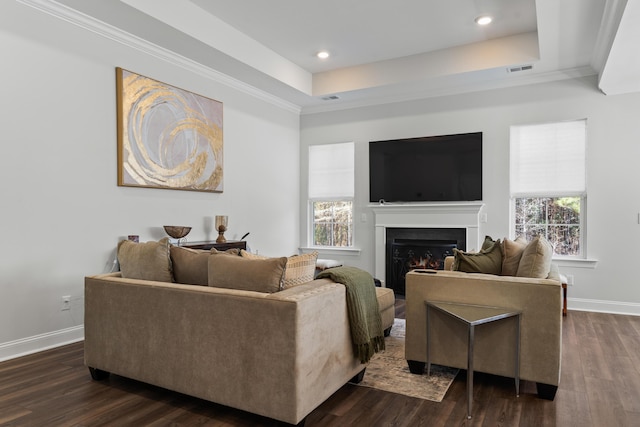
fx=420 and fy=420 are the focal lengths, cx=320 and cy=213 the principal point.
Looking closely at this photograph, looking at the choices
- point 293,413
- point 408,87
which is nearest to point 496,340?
point 293,413

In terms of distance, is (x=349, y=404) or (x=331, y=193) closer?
(x=349, y=404)

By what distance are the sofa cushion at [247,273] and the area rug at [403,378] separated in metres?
1.07

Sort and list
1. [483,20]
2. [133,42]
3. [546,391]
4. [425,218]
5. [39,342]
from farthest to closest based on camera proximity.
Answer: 1. [425,218]
2. [483,20]
3. [133,42]
4. [39,342]
5. [546,391]

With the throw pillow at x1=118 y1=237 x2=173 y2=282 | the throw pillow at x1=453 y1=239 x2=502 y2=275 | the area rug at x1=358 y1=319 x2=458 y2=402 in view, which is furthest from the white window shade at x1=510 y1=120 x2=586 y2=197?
the throw pillow at x1=118 y1=237 x2=173 y2=282

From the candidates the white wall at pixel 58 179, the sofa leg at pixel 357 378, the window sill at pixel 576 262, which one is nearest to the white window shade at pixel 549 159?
the window sill at pixel 576 262

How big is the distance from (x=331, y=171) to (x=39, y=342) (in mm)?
4501

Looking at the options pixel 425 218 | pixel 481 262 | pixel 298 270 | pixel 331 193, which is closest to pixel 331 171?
pixel 331 193

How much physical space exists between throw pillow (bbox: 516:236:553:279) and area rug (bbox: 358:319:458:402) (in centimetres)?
88

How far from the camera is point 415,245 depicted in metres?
5.98

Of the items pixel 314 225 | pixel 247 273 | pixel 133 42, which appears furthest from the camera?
pixel 314 225

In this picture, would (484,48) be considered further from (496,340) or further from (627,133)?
(496,340)

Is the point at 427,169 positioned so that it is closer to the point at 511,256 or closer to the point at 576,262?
the point at 576,262

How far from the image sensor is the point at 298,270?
2.46 meters

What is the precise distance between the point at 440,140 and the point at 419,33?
1.56m
